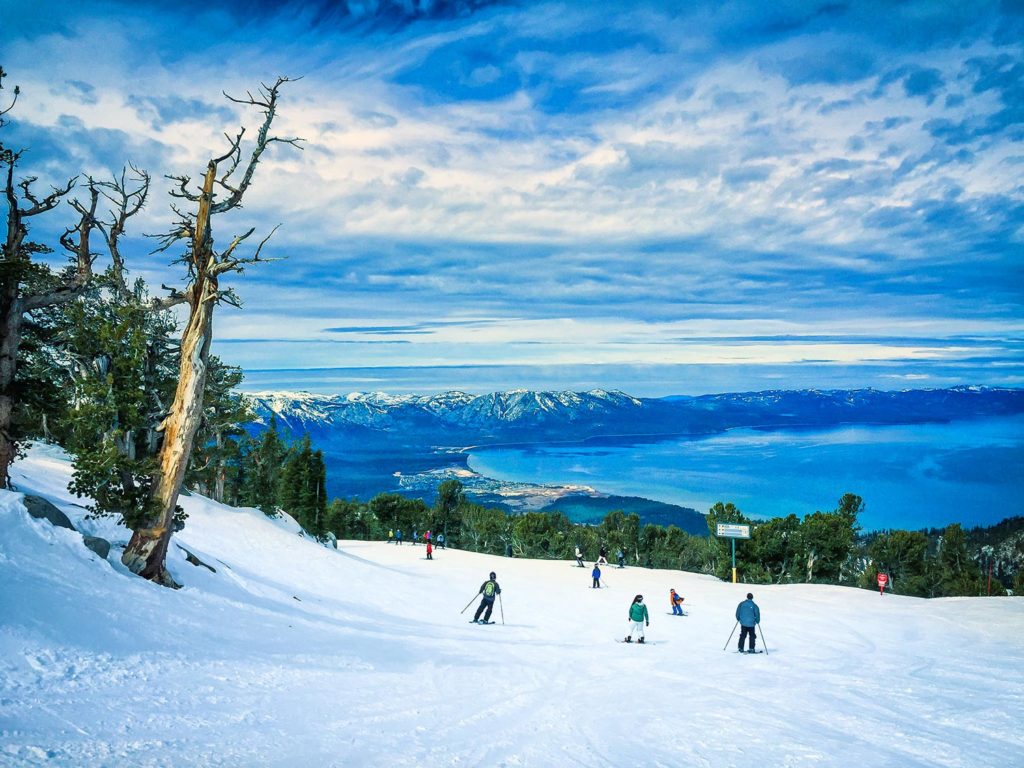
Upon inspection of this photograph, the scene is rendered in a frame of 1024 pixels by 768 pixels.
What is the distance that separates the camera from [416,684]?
37.1ft

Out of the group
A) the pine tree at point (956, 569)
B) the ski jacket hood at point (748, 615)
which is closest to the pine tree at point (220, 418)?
the ski jacket hood at point (748, 615)

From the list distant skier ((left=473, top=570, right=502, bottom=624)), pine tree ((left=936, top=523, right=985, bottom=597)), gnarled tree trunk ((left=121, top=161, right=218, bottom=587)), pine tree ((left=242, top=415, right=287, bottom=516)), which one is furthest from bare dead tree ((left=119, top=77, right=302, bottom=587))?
pine tree ((left=936, top=523, right=985, bottom=597))

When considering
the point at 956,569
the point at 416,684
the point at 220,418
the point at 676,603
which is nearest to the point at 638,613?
the point at 676,603

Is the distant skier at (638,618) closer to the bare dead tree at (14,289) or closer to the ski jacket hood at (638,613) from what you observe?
the ski jacket hood at (638,613)

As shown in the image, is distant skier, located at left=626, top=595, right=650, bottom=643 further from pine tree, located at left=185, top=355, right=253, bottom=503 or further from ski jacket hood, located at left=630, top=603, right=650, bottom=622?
pine tree, located at left=185, top=355, right=253, bottom=503

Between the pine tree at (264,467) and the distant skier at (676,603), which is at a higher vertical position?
the pine tree at (264,467)

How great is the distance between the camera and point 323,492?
7638 centimetres

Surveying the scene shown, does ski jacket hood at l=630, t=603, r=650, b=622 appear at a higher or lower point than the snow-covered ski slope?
higher

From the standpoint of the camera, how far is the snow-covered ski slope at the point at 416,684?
771 centimetres

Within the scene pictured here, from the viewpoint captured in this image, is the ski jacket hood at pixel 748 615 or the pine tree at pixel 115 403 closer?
the pine tree at pixel 115 403

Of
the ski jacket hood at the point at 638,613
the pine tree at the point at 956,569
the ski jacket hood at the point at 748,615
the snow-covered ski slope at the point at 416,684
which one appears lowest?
the snow-covered ski slope at the point at 416,684

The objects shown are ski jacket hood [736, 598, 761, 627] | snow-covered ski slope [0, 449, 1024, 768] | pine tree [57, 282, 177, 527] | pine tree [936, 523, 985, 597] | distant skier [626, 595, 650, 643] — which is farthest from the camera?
pine tree [936, 523, 985, 597]

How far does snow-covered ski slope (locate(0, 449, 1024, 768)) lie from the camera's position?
7.71 metres

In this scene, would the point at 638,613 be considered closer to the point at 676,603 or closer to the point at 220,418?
the point at 676,603
